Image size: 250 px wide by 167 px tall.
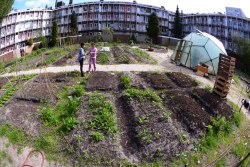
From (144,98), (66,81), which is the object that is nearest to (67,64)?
(66,81)

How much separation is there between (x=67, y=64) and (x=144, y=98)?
8883mm

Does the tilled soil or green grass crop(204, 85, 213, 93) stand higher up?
green grass crop(204, 85, 213, 93)

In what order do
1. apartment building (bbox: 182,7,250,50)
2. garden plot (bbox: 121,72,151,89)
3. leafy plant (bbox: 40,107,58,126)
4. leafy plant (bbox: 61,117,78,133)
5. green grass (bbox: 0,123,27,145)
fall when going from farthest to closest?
apartment building (bbox: 182,7,250,50), garden plot (bbox: 121,72,151,89), leafy plant (bbox: 40,107,58,126), leafy plant (bbox: 61,117,78,133), green grass (bbox: 0,123,27,145)

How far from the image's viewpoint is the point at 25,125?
12.5 metres

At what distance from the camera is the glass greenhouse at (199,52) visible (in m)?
22.9

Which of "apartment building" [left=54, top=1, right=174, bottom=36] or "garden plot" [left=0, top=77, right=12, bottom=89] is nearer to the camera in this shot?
"garden plot" [left=0, top=77, right=12, bottom=89]

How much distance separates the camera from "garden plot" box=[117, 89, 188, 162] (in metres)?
11.4

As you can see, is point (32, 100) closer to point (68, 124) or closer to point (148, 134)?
point (68, 124)

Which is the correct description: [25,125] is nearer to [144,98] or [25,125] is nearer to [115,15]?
[144,98]

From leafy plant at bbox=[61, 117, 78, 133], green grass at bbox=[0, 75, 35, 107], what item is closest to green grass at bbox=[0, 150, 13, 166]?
leafy plant at bbox=[61, 117, 78, 133]

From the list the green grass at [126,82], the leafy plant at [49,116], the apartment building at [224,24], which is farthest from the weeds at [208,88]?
the apartment building at [224,24]

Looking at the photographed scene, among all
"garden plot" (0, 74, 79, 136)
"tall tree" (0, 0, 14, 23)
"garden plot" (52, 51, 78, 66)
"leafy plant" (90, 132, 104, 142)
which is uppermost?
"tall tree" (0, 0, 14, 23)

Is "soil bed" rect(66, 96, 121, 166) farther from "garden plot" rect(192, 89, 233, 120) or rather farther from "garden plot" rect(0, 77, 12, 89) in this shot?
"garden plot" rect(0, 77, 12, 89)

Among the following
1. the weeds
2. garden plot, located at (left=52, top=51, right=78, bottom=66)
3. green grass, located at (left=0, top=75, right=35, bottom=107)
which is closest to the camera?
green grass, located at (left=0, top=75, right=35, bottom=107)
